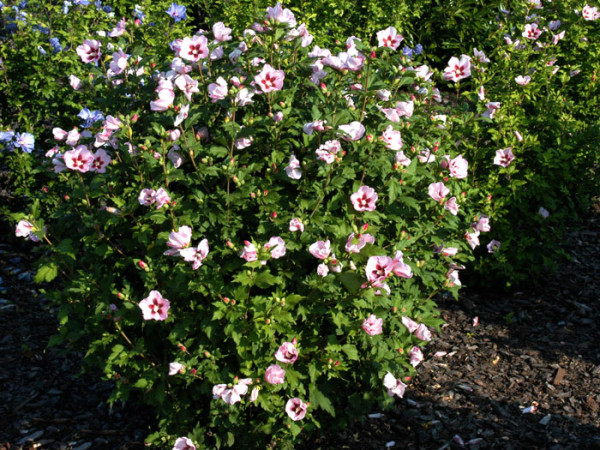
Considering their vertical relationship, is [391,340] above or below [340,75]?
below

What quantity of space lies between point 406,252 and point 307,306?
0.67 meters

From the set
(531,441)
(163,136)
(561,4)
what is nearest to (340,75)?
(163,136)

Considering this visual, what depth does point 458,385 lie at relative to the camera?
367cm

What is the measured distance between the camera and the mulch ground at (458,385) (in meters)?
3.22

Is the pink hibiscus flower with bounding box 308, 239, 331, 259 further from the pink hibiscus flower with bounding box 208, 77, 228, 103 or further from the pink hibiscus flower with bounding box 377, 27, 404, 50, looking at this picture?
the pink hibiscus flower with bounding box 377, 27, 404, 50

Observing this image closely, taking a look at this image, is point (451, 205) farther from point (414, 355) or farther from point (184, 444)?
point (184, 444)

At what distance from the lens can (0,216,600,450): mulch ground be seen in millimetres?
3225

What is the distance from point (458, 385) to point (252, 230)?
5.72 ft

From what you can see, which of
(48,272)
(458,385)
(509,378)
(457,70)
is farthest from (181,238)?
(509,378)

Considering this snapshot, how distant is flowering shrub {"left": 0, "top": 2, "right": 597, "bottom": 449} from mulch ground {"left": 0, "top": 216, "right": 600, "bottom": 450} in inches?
18.8

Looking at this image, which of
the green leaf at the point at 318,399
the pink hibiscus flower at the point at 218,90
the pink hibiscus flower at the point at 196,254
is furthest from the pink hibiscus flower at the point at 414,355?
the pink hibiscus flower at the point at 218,90

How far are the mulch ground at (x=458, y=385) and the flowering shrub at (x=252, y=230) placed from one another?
0.48m

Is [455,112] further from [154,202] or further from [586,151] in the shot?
[154,202]

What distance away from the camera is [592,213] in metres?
5.62
